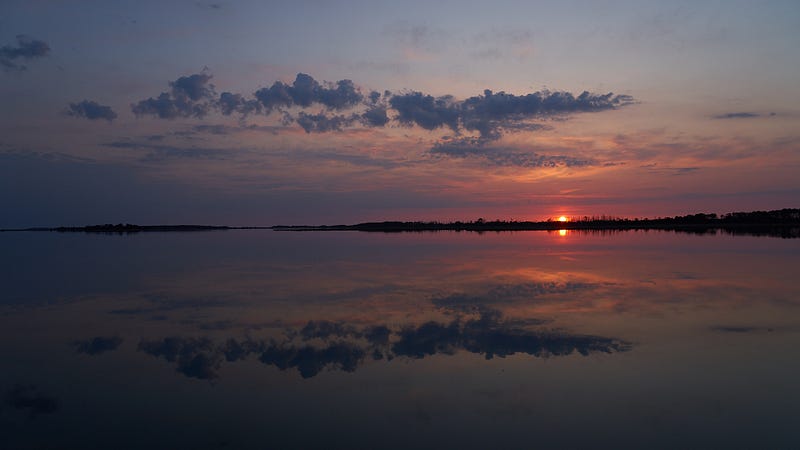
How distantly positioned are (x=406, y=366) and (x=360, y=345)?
1.42 m

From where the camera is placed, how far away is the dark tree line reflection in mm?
8500

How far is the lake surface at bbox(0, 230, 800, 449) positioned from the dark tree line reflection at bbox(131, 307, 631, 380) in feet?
0.18

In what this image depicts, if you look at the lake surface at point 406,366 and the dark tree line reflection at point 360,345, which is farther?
the dark tree line reflection at point 360,345

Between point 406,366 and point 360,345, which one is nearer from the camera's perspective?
point 406,366

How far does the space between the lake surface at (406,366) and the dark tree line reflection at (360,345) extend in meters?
0.05

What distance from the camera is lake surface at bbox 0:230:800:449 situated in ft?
19.6

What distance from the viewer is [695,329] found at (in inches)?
401

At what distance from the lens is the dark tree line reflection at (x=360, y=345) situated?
8500 millimetres

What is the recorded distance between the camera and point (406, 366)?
8180 millimetres

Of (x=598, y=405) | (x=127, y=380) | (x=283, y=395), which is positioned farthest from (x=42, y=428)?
(x=598, y=405)

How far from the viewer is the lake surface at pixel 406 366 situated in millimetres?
5969

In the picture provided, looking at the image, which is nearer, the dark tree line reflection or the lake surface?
the lake surface

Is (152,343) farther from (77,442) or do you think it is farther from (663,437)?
(663,437)

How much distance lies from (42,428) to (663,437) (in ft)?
22.1
